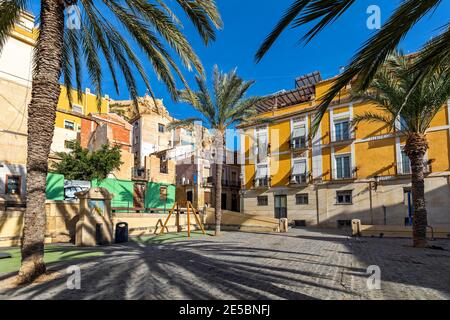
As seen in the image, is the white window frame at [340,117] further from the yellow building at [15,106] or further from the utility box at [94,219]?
the yellow building at [15,106]

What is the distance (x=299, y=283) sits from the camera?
6.18 metres

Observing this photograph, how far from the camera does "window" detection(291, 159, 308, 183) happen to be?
1175 inches

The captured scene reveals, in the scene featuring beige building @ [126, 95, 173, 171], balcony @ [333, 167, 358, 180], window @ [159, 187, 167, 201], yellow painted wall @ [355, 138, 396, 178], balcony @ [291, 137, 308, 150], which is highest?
beige building @ [126, 95, 173, 171]

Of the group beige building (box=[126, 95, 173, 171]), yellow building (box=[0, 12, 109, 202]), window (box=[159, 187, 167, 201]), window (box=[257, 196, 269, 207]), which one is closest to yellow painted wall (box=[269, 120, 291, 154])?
window (box=[257, 196, 269, 207])

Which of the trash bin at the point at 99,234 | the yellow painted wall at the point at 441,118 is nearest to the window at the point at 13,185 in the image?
the trash bin at the point at 99,234

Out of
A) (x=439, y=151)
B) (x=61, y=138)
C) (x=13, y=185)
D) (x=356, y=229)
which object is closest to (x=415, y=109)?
(x=356, y=229)

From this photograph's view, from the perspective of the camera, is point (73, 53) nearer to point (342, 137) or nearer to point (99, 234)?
point (99, 234)

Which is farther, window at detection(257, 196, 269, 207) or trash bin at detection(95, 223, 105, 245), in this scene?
window at detection(257, 196, 269, 207)

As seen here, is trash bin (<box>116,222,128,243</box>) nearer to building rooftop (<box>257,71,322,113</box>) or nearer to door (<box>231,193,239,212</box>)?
building rooftop (<box>257,71,322,113</box>)

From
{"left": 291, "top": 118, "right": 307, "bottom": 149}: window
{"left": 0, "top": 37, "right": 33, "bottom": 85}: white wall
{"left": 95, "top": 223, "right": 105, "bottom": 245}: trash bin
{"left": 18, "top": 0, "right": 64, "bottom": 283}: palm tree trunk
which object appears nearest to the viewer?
{"left": 18, "top": 0, "right": 64, "bottom": 283}: palm tree trunk

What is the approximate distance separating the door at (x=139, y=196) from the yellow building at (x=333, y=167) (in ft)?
32.0

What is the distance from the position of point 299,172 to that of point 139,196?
15251 mm
